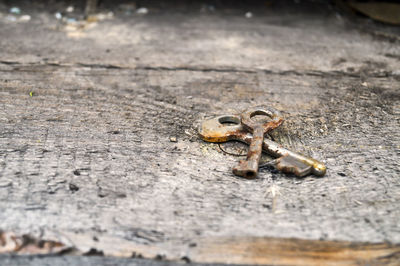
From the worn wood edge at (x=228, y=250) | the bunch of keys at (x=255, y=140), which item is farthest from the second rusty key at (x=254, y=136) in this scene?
the worn wood edge at (x=228, y=250)

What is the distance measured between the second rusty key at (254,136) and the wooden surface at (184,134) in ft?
0.12

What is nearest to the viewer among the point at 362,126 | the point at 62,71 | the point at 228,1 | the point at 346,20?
the point at 362,126

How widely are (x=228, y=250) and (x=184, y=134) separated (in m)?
0.48

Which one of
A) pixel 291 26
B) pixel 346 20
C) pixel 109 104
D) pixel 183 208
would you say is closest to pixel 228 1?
pixel 291 26

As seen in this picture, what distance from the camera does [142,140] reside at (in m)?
1.24

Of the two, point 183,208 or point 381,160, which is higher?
point 381,160

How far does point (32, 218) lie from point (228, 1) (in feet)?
6.44

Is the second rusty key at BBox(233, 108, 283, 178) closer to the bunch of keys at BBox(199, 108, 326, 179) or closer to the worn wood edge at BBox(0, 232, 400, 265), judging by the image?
the bunch of keys at BBox(199, 108, 326, 179)

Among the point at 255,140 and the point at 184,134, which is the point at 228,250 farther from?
the point at 184,134

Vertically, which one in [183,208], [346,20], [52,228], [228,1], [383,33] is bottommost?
[52,228]

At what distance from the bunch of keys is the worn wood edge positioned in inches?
8.9

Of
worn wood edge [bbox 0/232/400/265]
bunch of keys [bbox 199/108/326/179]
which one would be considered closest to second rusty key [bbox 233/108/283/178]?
bunch of keys [bbox 199/108/326/179]

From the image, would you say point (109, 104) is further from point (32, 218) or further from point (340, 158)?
point (340, 158)

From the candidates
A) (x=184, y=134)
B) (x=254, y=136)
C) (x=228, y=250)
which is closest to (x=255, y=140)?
(x=254, y=136)
